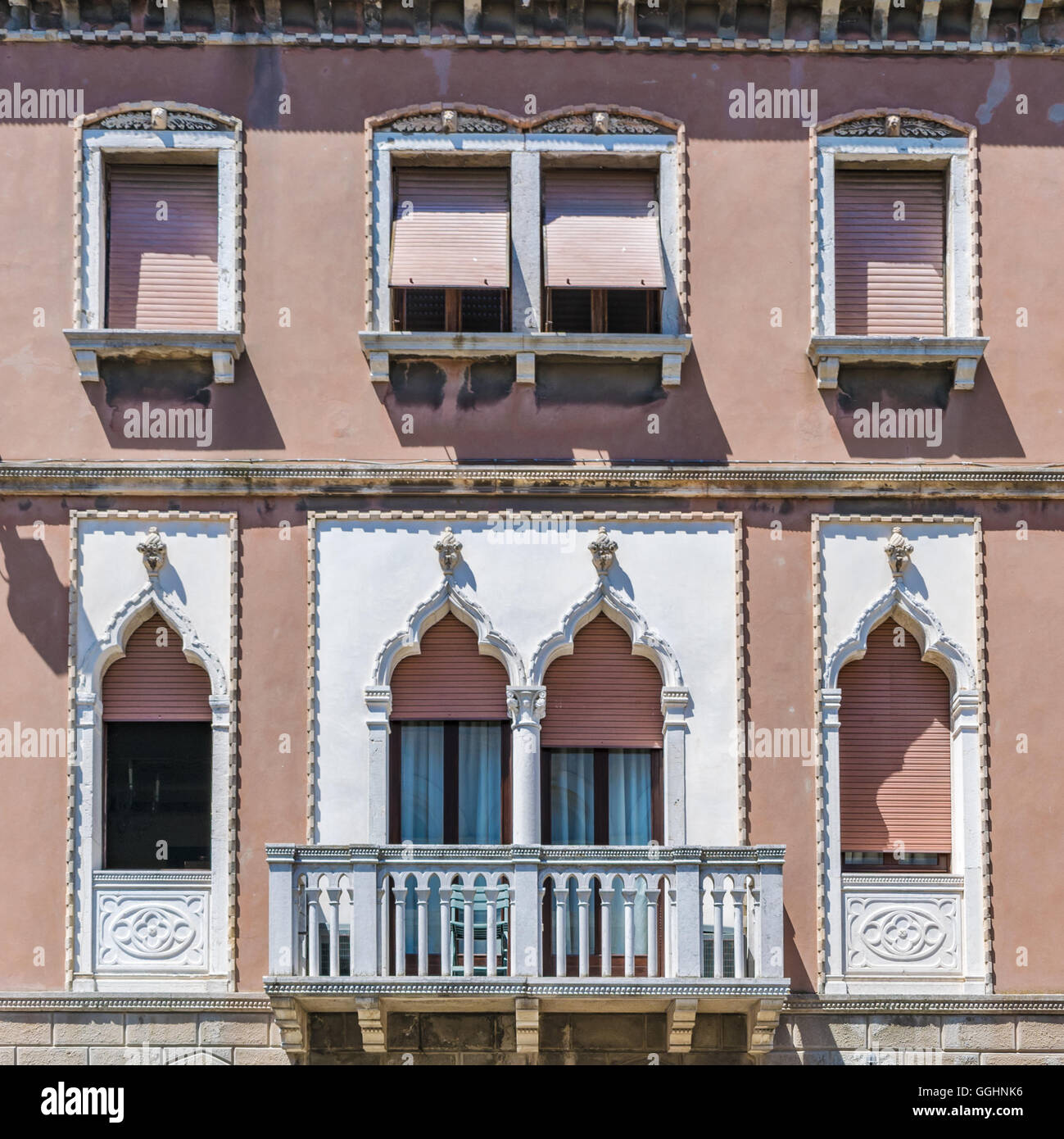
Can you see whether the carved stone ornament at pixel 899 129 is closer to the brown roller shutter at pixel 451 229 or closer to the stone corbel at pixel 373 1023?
the brown roller shutter at pixel 451 229

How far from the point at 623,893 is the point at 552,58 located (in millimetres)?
7718

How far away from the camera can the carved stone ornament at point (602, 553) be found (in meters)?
19.0

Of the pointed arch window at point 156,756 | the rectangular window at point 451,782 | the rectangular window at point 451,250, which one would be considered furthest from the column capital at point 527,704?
the rectangular window at point 451,250

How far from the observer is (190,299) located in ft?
64.2

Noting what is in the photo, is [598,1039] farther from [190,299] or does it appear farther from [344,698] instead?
[190,299]

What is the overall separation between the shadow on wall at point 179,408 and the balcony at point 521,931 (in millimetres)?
3918

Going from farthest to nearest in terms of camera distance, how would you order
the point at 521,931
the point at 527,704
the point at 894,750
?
the point at 894,750 < the point at 527,704 < the point at 521,931

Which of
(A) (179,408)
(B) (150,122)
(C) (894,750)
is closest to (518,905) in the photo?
(C) (894,750)

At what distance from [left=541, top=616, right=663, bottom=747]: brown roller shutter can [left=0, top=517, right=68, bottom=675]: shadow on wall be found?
4.26m

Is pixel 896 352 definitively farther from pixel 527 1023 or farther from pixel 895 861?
pixel 527 1023

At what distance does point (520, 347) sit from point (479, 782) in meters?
3.85

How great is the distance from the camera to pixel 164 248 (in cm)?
1967

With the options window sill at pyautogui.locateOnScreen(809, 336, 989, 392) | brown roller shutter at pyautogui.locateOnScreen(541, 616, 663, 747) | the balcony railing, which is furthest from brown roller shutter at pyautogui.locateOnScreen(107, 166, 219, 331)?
window sill at pyautogui.locateOnScreen(809, 336, 989, 392)
